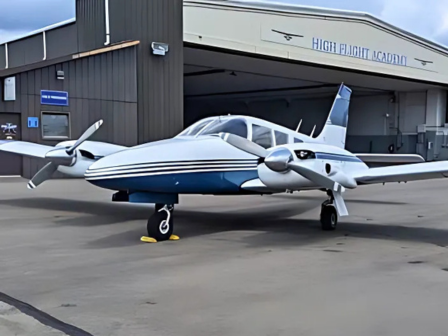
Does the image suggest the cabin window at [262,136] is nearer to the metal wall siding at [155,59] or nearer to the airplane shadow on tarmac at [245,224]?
the airplane shadow on tarmac at [245,224]

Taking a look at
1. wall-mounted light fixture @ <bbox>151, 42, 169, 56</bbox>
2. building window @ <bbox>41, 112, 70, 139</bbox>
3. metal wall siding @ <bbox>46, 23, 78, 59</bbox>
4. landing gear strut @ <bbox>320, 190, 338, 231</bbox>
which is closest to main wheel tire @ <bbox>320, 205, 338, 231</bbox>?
landing gear strut @ <bbox>320, 190, 338, 231</bbox>

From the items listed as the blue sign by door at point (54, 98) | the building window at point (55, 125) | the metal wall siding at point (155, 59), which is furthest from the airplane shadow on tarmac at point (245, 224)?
the metal wall siding at point (155, 59)

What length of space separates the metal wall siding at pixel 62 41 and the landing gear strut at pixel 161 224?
52.0 feet

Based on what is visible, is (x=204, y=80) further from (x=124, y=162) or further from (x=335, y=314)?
(x=335, y=314)

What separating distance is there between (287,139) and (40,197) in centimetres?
810

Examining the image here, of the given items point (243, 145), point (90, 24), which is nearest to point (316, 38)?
point (90, 24)

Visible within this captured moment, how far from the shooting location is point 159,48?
2058 centimetres

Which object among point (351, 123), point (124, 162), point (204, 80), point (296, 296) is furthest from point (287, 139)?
point (351, 123)

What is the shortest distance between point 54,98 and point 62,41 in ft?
15.7

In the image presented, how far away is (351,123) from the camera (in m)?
39.8

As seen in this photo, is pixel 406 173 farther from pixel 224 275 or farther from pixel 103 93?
pixel 103 93

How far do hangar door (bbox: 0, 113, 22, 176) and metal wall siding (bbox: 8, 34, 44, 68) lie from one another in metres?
6.53

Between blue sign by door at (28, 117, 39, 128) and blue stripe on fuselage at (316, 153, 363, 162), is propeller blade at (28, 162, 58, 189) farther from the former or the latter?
blue sign by door at (28, 117, 39, 128)

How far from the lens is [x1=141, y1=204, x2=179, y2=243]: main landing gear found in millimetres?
7988
